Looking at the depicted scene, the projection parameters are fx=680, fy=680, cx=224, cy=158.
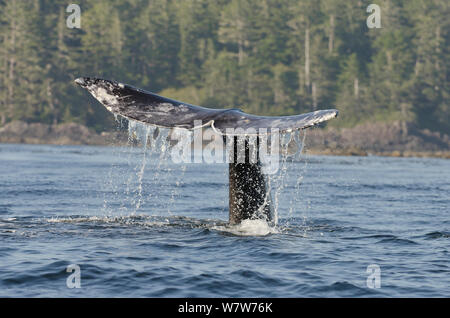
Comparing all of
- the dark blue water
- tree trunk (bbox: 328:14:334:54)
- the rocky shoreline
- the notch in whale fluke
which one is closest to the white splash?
the dark blue water

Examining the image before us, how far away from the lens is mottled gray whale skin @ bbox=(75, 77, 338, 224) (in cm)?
820

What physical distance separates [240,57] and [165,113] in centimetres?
8757

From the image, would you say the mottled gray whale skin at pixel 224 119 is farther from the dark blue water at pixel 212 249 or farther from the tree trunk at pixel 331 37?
the tree trunk at pixel 331 37

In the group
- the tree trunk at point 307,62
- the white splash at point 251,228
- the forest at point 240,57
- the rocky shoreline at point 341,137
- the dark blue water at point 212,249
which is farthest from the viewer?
the tree trunk at point 307,62

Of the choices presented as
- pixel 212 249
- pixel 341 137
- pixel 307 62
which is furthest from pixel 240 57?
pixel 212 249

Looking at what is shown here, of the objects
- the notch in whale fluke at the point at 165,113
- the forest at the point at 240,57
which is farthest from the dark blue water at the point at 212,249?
the forest at the point at 240,57

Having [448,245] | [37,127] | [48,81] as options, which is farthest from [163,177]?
[48,81]

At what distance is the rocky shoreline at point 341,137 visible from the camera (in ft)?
241

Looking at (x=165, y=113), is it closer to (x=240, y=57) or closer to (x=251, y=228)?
(x=251, y=228)

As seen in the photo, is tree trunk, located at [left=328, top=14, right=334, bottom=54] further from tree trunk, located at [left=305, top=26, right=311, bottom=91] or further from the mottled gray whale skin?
the mottled gray whale skin

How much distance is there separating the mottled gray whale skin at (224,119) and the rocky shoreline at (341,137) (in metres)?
61.2

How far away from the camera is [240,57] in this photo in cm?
9538

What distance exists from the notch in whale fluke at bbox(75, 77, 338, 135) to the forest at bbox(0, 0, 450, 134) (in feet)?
236
